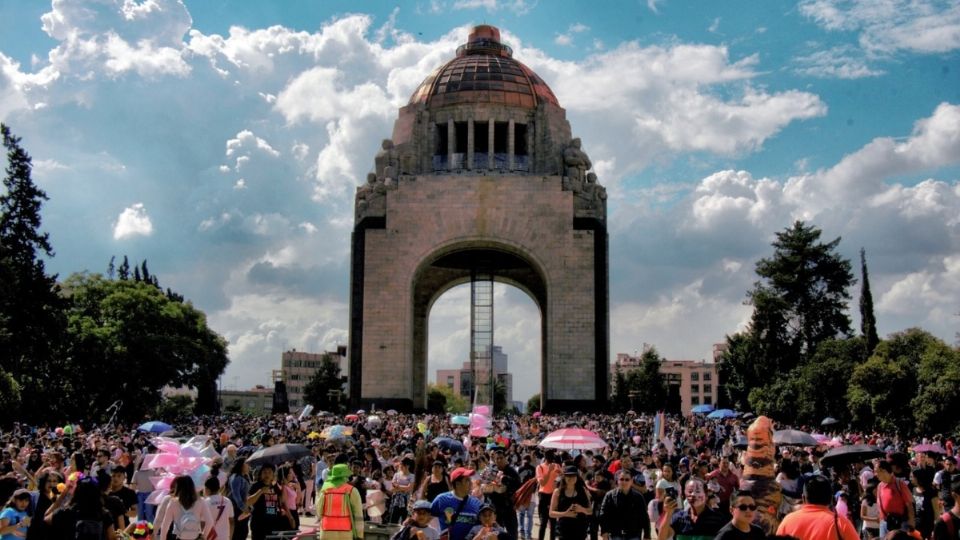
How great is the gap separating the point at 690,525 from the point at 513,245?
37866mm

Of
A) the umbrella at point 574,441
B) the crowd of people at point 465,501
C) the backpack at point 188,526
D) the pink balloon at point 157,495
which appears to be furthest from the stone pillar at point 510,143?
the backpack at point 188,526

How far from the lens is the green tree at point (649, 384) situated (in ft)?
272

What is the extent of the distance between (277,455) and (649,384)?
75106 millimetres

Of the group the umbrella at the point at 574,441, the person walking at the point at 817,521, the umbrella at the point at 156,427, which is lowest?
the person walking at the point at 817,521

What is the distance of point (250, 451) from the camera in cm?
1364

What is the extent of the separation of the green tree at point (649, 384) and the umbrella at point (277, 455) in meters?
70.9

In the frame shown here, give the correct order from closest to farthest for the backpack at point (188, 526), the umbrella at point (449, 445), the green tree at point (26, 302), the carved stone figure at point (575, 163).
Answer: the backpack at point (188, 526) → the umbrella at point (449, 445) → the green tree at point (26, 302) → the carved stone figure at point (575, 163)

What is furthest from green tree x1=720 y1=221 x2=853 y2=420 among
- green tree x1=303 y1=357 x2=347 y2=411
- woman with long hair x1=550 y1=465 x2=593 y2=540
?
woman with long hair x1=550 y1=465 x2=593 y2=540

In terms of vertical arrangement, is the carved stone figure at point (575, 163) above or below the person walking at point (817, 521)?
above

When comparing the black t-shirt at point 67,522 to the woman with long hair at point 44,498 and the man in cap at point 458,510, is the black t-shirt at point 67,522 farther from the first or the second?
the man in cap at point 458,510

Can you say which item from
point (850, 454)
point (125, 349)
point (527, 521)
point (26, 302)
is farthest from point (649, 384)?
point (850, 454)

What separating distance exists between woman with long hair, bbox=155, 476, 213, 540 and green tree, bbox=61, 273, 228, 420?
36686 millimetres

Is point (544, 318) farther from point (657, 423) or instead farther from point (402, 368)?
point (657, 423)

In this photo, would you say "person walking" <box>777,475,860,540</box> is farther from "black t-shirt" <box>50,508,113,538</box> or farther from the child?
the child
